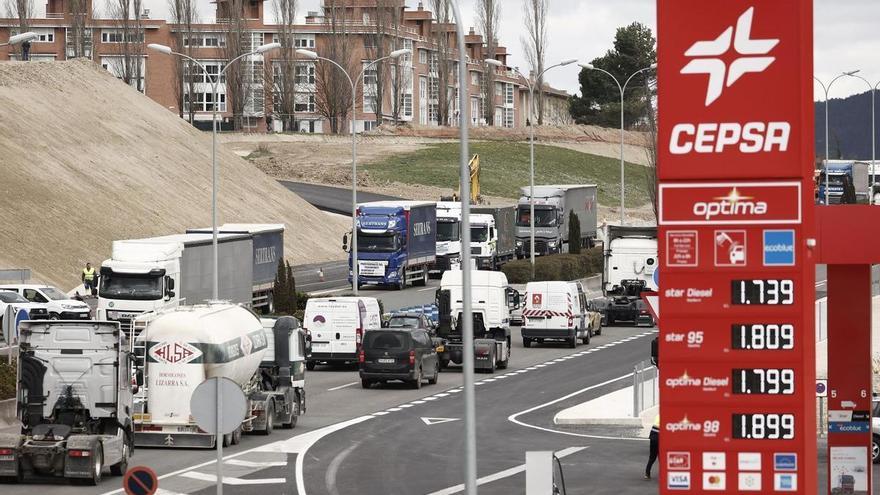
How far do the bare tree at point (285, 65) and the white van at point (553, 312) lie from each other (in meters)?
77.7

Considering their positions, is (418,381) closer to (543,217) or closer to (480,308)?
(480,308)

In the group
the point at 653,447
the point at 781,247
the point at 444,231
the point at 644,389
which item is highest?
the point at 444,231

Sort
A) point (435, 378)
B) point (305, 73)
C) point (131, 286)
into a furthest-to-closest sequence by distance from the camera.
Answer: point (305, 73) → point (131, 286) → point (435, 378)

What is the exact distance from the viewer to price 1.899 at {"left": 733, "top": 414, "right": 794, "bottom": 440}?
1371cm

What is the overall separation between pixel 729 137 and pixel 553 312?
42.1 meters

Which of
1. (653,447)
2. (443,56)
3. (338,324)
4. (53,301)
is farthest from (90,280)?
(443,56)

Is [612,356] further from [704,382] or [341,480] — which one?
[704,382]

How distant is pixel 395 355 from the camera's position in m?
44.2

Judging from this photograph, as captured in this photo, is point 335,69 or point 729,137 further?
point 335,69

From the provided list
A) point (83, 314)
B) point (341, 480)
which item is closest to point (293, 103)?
point (83, 314)

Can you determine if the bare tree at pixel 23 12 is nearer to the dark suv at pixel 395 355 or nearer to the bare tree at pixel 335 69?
the bare tree at pixel 335 69

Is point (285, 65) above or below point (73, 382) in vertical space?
above

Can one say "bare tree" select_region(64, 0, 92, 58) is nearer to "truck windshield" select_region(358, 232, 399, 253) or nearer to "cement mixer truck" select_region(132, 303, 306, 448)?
"truck windshield" select_region(358, 232, 399, 253)

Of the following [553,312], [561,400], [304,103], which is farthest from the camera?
[304,103]
